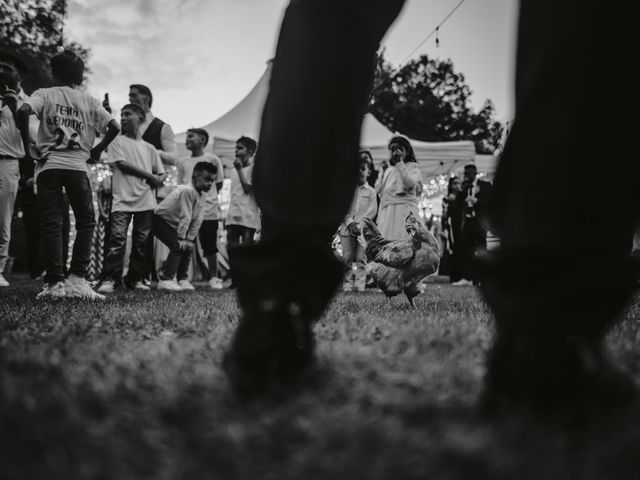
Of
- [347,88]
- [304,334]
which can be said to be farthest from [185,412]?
[347,88]

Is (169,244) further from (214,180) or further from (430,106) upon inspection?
(430,106)

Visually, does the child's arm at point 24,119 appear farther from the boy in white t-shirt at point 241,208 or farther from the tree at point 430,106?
the tree at point 430,106

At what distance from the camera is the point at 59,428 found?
31.4 inches

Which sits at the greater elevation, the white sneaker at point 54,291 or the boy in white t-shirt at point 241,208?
the boy in white t-shirt at point 241,208

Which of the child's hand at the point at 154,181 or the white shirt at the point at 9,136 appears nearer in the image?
the white shirt at the point at 9,136

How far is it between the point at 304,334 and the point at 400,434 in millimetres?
364

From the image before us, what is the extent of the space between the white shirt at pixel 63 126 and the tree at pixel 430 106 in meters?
42.6

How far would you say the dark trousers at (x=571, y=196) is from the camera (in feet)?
3.25

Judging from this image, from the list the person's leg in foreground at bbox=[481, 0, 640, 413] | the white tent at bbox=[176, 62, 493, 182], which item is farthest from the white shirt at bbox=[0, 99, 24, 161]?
the white tent at bbox=[176, 62, 493, 182]

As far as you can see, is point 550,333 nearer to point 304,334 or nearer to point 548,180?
point 548,180

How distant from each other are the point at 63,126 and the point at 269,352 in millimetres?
Answer: 4690

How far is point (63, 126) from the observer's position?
503 centimetres

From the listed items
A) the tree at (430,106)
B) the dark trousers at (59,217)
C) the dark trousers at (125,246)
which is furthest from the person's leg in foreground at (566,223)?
the tree at (430,106)

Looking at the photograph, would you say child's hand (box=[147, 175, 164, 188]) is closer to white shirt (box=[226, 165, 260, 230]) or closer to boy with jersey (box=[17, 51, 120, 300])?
boy with jersey (box=[17, 51, 120, 300])
